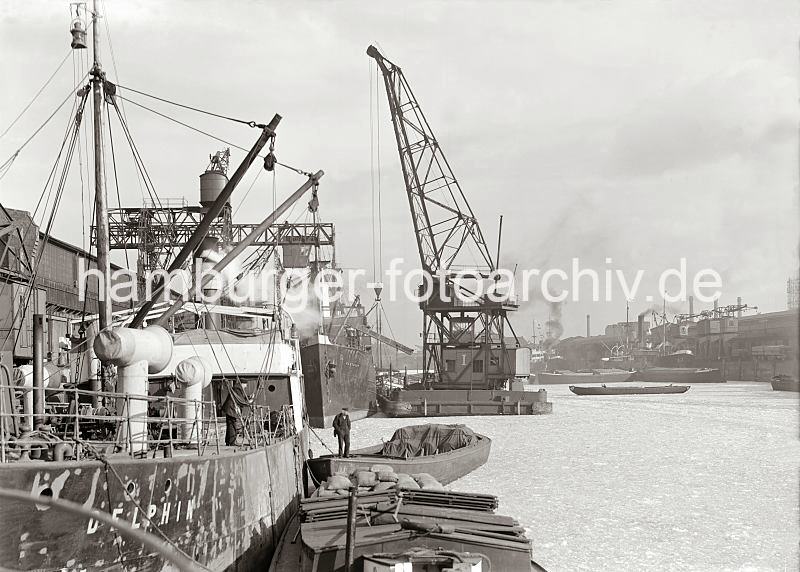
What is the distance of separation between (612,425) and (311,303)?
67.1ft

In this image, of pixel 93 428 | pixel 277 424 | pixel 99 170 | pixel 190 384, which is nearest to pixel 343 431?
pixel 277 424

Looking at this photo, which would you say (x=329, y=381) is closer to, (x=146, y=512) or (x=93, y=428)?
(x=93, y=428)

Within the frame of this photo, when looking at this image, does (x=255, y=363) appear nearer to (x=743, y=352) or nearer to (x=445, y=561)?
(x=445, y=561)

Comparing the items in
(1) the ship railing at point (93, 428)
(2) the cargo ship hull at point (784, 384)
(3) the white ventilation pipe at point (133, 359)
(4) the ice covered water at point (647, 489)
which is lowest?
(2) the cargo ship hull at point (784, 384)

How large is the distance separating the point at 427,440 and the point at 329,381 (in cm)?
1617

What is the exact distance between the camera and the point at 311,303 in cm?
4828

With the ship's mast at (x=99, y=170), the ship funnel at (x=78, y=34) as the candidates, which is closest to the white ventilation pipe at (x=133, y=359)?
the ship's mast at (x=99, y=170)

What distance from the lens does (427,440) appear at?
80.5 feet

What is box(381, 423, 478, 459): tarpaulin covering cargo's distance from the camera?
23.7 meters

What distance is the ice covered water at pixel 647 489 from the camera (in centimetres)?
1523

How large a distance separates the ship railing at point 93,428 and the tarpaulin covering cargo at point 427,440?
7.64 m

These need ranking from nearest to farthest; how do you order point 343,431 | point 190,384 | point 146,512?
point 146,512
point 190,384
point 343,431

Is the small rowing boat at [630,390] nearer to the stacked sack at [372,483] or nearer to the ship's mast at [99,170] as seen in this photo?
the stacked sack at [372,483]

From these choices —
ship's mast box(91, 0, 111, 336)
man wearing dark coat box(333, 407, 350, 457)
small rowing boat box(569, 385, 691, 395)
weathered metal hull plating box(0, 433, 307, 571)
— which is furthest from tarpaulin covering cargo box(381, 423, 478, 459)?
small rowing boat box(569, 385, 691, 395)
